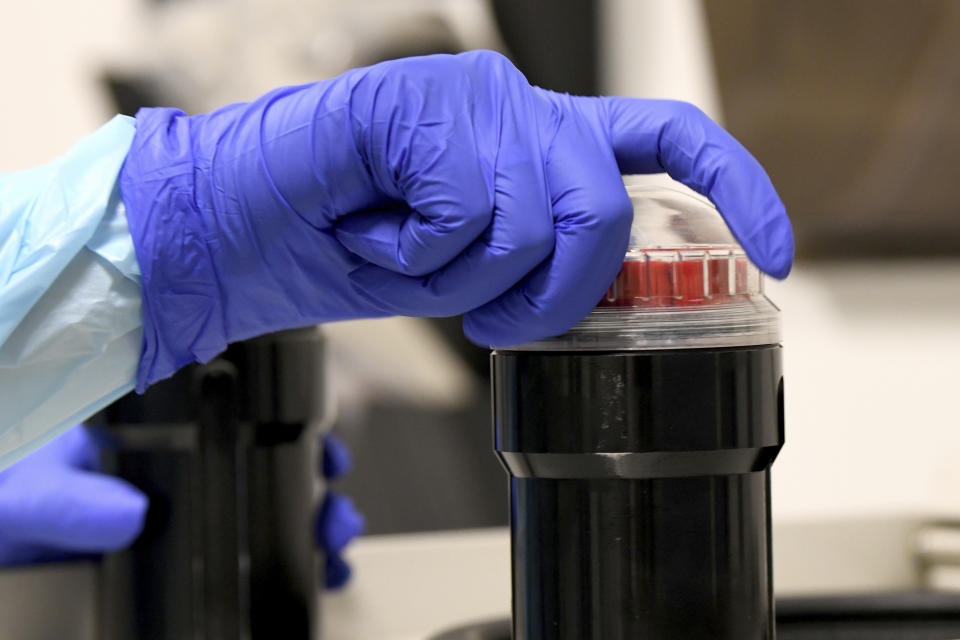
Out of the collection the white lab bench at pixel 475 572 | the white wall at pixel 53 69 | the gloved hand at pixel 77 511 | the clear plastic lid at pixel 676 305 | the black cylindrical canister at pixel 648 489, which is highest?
the white wall at pixel 53 69

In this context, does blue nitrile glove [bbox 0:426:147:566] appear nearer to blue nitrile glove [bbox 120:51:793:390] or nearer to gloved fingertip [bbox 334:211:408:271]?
blue nitrile glove [bbox 120:51:793:390]

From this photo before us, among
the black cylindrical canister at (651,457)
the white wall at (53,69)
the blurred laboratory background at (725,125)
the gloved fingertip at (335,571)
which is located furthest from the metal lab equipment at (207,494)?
the white wall at (53,69)

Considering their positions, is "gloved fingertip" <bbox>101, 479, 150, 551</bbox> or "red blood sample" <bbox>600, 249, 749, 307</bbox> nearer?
"red blood sample" <bbox>600, 249, 749, 307</bbox>

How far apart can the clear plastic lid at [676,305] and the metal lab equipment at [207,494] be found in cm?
25

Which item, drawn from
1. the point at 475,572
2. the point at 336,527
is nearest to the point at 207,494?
the point at 336,527

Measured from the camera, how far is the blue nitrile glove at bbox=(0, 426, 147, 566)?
22.7 inches

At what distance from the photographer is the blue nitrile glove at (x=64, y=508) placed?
1.89ft

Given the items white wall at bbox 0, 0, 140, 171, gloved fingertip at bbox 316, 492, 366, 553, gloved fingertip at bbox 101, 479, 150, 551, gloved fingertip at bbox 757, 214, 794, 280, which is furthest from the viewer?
white wall at bbox 0, 0, 140, 171

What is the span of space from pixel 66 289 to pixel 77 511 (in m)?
0.18

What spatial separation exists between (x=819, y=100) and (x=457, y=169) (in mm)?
888

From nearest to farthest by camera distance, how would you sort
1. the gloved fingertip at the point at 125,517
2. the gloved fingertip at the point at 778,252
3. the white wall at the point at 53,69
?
the gloved fingertip at the point at 778,252
the gloved fingertip at the point at 125,517
the white wall at the point at 53,69

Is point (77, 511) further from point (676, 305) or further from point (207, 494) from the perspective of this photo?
point (676, 305)

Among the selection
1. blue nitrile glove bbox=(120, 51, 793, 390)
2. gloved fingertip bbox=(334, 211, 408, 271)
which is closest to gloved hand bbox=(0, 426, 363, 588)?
blue nitrile glove bbox=(120, 51, 793, 390)

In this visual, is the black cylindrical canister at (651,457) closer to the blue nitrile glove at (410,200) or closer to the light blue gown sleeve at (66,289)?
the blue nitrile glove at (410,200)
